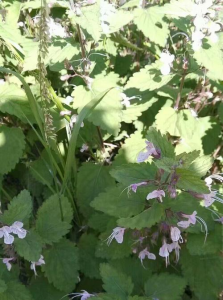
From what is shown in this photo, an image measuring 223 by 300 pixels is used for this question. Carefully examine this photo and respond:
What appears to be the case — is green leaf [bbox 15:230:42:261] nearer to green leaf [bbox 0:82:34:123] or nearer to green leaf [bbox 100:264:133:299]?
green leaf [bbox 100:264:133:299]

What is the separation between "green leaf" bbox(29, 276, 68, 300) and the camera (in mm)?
1657

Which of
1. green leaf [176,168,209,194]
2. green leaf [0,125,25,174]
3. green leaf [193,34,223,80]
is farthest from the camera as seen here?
green leaf [0,125,25,174]

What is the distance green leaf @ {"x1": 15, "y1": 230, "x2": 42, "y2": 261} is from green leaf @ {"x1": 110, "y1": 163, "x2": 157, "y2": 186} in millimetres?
395

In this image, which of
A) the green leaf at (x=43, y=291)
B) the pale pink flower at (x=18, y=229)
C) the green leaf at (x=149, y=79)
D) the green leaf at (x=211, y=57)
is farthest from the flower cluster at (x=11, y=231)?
the green leaf at (x=211, y=57)

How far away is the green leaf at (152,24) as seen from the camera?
2.05 m

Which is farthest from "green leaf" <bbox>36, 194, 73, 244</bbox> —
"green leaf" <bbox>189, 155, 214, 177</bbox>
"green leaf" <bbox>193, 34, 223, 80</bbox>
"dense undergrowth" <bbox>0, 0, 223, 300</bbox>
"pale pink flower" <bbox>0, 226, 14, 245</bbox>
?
"green leaf" <bbox>193, 34, 223, 80</bbox>

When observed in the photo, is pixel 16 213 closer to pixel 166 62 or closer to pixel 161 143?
pixel 161 143

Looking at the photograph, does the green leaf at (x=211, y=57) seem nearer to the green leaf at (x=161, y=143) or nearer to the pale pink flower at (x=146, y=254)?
the green leaf at (x=161, y=143)

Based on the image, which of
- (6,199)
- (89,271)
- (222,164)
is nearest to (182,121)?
(222,164)

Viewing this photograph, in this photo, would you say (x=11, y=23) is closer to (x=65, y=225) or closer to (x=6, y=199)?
(x=6, y=199)

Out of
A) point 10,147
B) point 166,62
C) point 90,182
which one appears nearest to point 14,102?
point 10,147

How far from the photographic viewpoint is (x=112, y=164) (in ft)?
6.83

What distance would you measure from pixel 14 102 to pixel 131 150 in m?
0.67

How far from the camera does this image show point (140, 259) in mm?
1609
